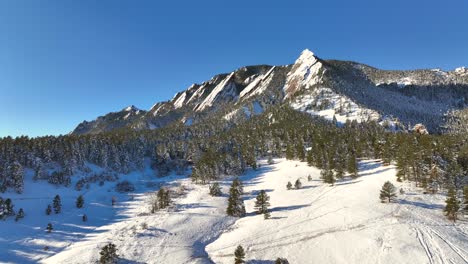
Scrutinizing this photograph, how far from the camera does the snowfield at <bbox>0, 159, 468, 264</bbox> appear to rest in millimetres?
50656

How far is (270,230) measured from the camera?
2458 inches

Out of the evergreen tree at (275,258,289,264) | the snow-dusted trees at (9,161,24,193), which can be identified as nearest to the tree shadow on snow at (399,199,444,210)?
the evergreen tree at (275,258,289,264)

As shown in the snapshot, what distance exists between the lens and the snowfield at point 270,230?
50656 millimetres

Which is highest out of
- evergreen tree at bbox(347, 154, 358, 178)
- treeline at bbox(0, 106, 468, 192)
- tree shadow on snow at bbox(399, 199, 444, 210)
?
treeline at bbox(0, 106, 468, 192)

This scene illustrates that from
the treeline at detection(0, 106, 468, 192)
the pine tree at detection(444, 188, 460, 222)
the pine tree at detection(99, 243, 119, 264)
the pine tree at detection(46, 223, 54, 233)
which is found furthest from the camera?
the treeline at detection(0, 106, 468, 192)

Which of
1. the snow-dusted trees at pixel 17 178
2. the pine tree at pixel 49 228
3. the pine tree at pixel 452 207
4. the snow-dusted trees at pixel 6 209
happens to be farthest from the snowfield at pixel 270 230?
the snow-dusted trees at pixel 6 209

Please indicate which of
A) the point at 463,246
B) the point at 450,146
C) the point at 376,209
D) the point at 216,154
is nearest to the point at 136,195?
the point at 216,154

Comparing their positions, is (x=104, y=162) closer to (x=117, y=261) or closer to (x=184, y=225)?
(x=184, y=225)

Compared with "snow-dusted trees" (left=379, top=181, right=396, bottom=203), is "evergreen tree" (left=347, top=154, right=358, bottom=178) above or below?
above

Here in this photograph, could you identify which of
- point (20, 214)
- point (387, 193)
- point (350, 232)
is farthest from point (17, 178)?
point (387, 193)

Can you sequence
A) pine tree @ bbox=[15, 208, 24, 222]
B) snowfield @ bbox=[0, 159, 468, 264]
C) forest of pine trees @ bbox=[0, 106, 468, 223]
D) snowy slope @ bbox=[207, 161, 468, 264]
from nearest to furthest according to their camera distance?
snowy slope @ bbox=[207, 161, 468, 264] → snowfield @ bbox=[0, 159, 468, 264] → pine tree @ bbox=[15, 208, 24, 222] → forest of pine trees @ bbox=[0, 106, 468, 223]

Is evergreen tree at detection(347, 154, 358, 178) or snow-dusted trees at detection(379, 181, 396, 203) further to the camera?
evergreen tree at detection(347, 154, 358, 178)

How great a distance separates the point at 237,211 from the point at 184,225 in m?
14.4

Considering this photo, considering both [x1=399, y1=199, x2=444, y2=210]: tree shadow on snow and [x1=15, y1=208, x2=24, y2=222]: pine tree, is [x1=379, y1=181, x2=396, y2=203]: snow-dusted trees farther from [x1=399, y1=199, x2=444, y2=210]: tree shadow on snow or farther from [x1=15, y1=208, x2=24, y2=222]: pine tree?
[x1=15, y1=208, x2=24, y2=222]: pine tree
